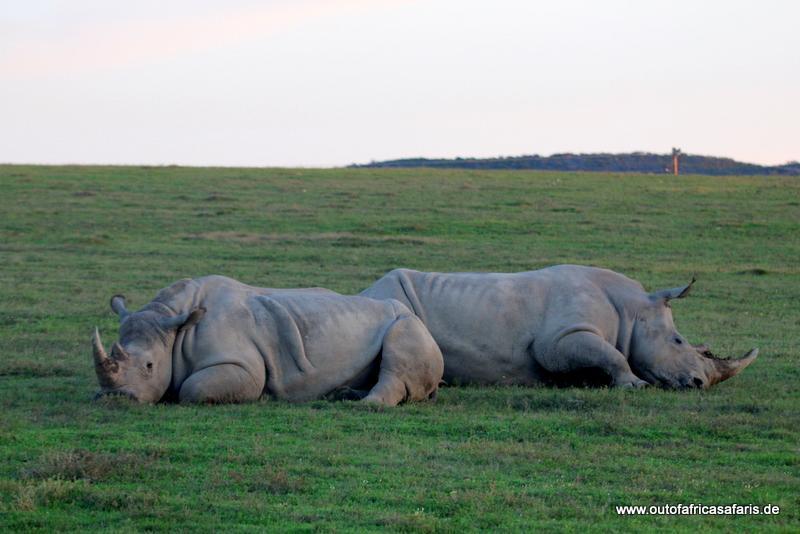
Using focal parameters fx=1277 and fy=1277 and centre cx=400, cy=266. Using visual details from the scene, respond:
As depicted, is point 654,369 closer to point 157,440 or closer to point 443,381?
point 443,381

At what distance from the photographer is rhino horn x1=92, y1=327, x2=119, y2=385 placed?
9203mm

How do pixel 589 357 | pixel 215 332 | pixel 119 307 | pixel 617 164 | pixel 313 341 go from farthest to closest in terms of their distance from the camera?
pixel 617 164 → pixel 589 357 → pixel 119 307 → pixel 313 341 → pixel 215 332

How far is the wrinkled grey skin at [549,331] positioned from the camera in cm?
1119

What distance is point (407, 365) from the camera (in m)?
10.2

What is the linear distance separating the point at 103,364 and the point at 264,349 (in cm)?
131

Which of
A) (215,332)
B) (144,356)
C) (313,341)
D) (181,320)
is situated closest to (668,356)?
(313,341)

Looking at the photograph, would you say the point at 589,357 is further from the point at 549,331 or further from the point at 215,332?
the point at 215,332

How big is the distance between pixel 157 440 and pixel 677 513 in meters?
3.39

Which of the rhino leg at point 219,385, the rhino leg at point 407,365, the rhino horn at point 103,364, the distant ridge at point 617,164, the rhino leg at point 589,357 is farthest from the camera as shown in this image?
the distant ridge at point 617,164

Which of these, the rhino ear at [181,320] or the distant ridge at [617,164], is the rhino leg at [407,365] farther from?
the distant ridge at [617,164]

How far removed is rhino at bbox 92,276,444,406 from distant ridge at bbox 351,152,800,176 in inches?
1517

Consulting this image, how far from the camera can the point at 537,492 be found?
7055 mm

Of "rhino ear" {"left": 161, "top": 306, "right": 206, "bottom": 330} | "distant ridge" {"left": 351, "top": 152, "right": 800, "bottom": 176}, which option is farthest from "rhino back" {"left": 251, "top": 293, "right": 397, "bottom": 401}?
"distant ridge" {"left": 351, "top": 152, "right": 800, "bottom": 176}

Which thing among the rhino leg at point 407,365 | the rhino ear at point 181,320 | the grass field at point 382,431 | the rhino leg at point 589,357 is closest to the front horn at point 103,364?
the grass field at point 382,431
